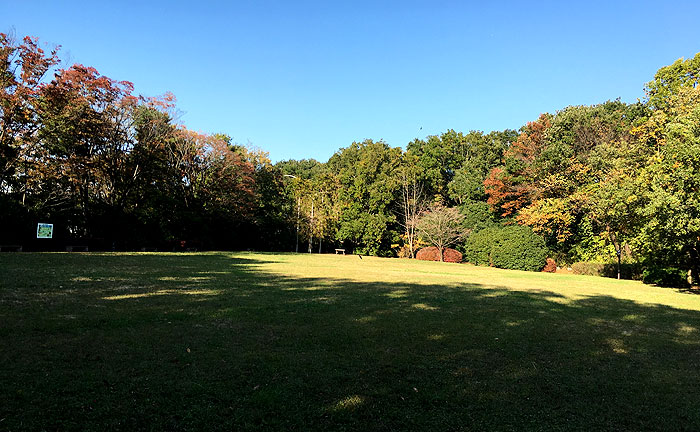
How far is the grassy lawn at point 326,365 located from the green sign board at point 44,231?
60.8 ft

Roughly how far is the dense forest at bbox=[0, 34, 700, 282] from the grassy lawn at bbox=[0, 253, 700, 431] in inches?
467

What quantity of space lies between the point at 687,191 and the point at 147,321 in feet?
61.1

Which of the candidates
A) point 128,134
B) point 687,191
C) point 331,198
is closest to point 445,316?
point 687,191

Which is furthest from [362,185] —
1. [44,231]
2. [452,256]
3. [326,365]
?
[326,365]

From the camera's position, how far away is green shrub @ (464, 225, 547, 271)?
29.2 meters

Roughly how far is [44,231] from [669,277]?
116 ft

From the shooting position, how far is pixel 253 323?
267 inches

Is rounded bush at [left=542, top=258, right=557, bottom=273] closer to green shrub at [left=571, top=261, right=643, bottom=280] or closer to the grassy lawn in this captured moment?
green shrub at [left=571, top=261, right=643, bottom=280]

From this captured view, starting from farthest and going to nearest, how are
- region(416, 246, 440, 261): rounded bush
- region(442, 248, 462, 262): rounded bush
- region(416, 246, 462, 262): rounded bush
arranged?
region(416, 246, 440, 261): rounded bush
region(416, 246, 462, 262): rounded bush
region(442, 248, 462, 262): rounded bush

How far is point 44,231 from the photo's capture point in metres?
24.0

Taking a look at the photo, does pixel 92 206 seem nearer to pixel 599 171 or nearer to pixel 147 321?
pixel 147 321

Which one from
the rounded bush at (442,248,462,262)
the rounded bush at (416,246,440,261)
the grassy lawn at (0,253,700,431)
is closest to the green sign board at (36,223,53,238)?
the grassy lawn at (0,253,700,431)

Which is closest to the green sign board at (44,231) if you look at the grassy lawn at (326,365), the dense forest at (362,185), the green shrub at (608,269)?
the dense forest at (362,185)

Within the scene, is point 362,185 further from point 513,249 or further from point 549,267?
point 549,267
